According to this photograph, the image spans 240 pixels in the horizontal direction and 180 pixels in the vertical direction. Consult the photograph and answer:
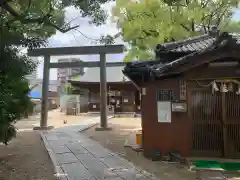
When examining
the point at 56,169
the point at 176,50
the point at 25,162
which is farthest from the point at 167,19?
the point at 56,169

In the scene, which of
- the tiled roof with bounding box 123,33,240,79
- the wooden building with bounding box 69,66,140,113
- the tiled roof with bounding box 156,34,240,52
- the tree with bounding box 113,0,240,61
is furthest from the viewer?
the wooden building with bounding box 69,66,140,113

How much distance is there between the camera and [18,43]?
25.3 ft

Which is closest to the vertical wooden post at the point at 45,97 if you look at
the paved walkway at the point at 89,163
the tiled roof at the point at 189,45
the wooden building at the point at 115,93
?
the paved walkway at the point at 89,163

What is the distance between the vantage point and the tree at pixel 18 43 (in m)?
7.34

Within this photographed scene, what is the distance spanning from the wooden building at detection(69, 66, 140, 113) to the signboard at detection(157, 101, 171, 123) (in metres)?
20.3

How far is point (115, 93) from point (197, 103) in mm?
22126

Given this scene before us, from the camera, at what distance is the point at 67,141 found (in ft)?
39.1

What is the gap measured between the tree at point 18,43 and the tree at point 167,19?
5840mm

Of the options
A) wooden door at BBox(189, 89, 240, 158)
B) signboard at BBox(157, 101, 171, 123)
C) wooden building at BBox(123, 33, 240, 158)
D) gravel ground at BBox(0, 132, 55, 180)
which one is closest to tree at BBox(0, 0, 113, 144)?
gravel ground at BBox(0, 132, 55, 180)

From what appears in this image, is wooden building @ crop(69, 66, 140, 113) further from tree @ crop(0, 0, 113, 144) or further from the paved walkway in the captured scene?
tree @ crop(0, 0, 113, 144)

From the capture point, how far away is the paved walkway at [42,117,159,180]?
21.5 ft

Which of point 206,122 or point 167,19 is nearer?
point 206,122

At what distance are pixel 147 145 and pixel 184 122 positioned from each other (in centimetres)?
145

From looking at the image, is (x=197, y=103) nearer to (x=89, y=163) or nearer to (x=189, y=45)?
(x=189, y=45)
